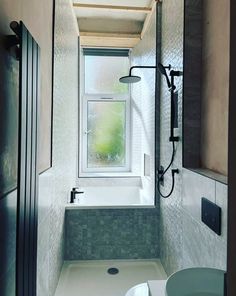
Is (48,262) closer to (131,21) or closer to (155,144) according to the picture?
(155,144)

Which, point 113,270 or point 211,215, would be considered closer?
point 211,215

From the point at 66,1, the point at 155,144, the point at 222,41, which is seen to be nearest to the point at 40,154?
the point at 222,41

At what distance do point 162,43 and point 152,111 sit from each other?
742 millimetres

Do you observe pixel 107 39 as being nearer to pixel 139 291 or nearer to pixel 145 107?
pixel 145 107

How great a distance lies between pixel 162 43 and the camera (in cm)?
282

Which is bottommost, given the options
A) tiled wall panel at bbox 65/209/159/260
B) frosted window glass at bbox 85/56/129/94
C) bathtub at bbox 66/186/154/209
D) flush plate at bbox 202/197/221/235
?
tiled wall panel at bbox 65/209/159/260

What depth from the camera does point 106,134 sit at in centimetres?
423

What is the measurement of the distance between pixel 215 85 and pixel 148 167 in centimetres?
181

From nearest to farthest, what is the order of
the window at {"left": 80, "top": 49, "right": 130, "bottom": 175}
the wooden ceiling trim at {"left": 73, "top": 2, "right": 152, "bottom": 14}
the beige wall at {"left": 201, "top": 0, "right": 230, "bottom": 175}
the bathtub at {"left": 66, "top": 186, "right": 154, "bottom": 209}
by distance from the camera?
the beige wall at {"left": 201, "top": 0, "right": 230, "bottom": 175} < the wooden ceiling trim at {"left": 73, "top": 2, "right": 152, "bottom": 14} < the bathtub at {"left": 66, "top": 186, "right": 154, "bottom": 209} < the window at {"left": 80, "top": 49, "right": 130, "bottom": 175}

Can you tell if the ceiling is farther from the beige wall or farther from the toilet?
the toilet

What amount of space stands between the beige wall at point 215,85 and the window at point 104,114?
7.71ft

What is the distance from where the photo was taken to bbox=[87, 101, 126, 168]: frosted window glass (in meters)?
4.21

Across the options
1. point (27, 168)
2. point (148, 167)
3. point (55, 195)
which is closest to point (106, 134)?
point (148, 167)

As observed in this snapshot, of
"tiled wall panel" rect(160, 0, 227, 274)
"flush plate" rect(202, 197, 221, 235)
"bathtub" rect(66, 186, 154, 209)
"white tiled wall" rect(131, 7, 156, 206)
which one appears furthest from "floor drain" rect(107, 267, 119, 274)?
"flush plate" rect(202, 197, 221, 235)
